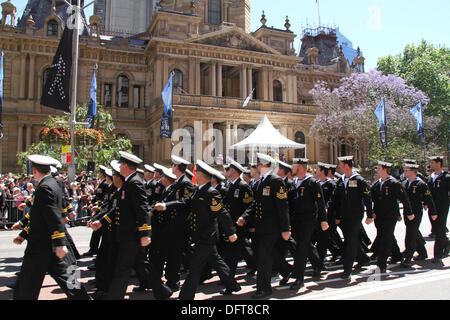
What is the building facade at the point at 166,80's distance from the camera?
104 ft

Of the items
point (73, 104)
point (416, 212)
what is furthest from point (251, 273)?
point (73, 104)

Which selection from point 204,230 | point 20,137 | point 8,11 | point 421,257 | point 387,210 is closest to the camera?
point 204,230

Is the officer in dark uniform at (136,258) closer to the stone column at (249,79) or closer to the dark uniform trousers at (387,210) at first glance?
the dark uniform trousers at (387,210)

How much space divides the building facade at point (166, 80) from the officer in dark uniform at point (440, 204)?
73.0 feet

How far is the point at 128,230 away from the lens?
199 inches

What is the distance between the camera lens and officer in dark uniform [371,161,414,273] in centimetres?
733

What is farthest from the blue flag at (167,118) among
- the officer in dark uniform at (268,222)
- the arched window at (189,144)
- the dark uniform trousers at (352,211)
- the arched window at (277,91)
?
the arched window at (277,91)

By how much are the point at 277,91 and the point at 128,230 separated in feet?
120

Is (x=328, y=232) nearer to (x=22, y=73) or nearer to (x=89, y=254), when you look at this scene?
(x=89, y=254)

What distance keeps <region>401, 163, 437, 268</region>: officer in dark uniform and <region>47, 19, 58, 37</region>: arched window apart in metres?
34.8

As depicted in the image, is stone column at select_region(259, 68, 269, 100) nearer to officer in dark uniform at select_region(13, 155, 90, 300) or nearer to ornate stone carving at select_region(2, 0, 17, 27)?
ornate stone carving at select_region(2, 0, 17, 27)

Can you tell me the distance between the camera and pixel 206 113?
1231 inches

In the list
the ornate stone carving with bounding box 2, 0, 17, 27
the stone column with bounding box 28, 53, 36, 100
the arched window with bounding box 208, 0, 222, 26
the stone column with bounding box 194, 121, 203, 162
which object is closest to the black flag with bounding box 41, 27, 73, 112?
the stone column with bounding box 194, 121, 203, 162

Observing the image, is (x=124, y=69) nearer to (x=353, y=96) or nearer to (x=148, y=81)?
(x=148, y=81)
